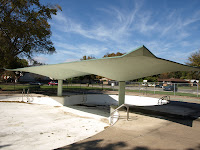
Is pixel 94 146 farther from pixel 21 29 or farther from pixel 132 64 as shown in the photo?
pixel 21 29

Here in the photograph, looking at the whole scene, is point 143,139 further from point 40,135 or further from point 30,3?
point 30,3

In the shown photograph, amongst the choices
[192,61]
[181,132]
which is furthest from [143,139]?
[192,61]

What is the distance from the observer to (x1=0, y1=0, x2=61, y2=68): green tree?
61.3 ft

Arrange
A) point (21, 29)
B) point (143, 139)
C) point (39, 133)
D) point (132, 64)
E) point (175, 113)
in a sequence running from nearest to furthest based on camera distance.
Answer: point (143, 139), point (39, 133), point (132, 64), point (175, 113), point (21, 29)

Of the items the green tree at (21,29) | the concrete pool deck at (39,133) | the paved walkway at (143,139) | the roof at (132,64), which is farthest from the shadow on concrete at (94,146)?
the green tree at (21,29)

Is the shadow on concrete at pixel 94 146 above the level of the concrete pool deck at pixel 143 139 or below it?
above

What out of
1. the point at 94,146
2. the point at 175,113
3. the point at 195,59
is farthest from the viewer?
the point at 195,59

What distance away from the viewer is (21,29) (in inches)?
733

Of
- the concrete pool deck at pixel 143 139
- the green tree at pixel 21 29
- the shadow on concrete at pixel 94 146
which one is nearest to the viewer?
the shadow on concrete at pixel 94 146

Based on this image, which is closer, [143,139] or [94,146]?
[94,146]

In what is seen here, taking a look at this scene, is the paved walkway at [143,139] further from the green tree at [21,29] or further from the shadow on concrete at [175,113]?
the green tree at [21,29]

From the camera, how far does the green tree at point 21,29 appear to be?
735 inches

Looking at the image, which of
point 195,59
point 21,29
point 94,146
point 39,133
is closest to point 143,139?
point 94,146

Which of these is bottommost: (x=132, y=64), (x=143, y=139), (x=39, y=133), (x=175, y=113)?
(x=39, y=133)
